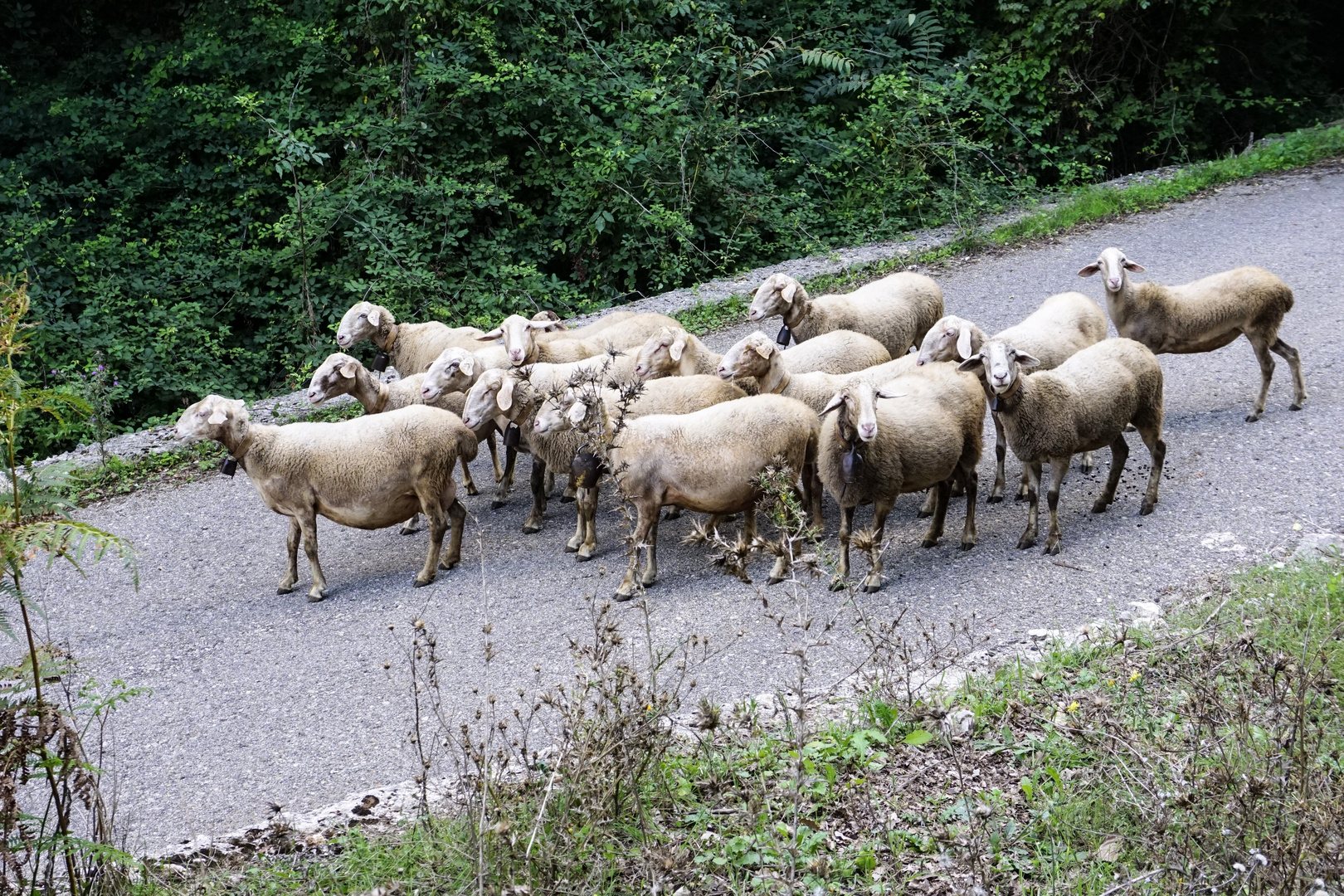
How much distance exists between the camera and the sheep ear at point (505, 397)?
8812mm

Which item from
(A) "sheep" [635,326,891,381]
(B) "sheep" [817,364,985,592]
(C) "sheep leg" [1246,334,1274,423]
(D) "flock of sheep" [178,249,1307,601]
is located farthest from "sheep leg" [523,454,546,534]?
(C) "sheep leg" [1246,334,1274,423]

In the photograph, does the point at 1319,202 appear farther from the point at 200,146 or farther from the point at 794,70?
the point at 200,146

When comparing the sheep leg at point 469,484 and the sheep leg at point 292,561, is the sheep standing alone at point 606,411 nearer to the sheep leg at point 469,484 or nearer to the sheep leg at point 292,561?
the sheep leg at point 469,484

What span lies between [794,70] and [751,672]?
12.2 meters

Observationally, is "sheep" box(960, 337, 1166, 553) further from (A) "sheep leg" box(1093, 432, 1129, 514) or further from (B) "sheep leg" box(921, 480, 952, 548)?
(B) "sheep leg" box(921, 480, 952, 548)

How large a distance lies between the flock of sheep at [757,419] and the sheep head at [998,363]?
16mm

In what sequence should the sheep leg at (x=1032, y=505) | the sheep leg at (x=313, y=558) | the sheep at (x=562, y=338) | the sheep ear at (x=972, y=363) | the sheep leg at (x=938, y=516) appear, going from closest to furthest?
the sheep leg at (x=1032, y=505)
the sheep ear at (x=972, y=363)
the sheep leg at (x=938, y=516)
the sheep leg at (x=313, y=558)
the sheep at (x=562, y=338)

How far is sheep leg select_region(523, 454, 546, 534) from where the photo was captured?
900 cm

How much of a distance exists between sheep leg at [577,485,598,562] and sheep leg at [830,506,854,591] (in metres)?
1.80

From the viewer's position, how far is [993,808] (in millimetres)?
4902

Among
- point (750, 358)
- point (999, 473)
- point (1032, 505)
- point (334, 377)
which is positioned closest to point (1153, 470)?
point (1032, 505)

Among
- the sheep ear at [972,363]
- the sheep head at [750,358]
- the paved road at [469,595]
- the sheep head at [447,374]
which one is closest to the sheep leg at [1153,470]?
the paved road at [469,595]

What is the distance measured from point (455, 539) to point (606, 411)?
57.7 inches

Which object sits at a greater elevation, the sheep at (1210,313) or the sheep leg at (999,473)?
the sheep at (1210,313)
